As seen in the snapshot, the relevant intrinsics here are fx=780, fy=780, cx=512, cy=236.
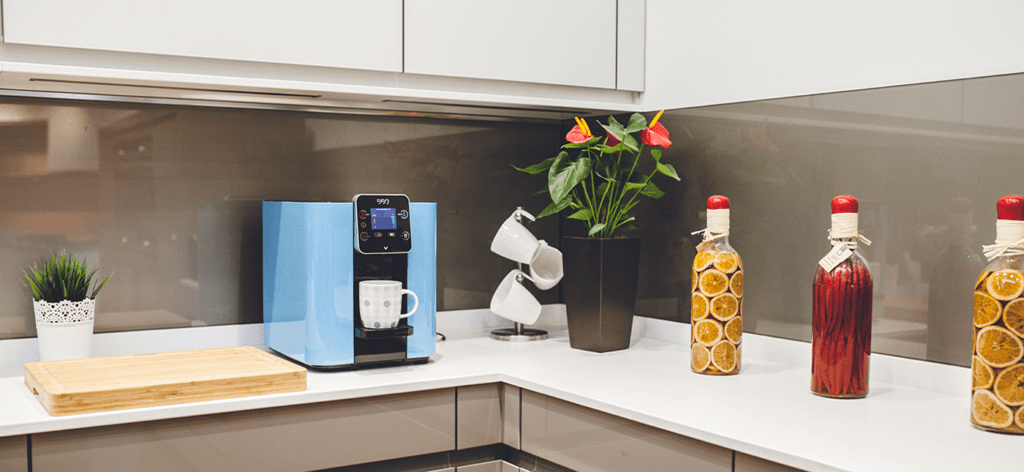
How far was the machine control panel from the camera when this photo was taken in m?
1.48

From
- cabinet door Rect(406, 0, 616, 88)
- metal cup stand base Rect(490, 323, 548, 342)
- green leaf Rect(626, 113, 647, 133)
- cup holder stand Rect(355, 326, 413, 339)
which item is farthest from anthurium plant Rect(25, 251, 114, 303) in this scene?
green leaf Rect(626, 113, 647, 133)

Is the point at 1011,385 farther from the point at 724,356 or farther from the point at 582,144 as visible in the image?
the point at 582,144

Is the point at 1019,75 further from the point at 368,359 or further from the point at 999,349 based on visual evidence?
the point at 368,359

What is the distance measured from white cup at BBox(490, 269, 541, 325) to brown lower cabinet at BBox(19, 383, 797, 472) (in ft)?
1.11

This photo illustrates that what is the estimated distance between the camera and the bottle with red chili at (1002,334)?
3.55 ft

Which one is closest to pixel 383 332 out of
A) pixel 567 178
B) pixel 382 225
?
pixel 382 225

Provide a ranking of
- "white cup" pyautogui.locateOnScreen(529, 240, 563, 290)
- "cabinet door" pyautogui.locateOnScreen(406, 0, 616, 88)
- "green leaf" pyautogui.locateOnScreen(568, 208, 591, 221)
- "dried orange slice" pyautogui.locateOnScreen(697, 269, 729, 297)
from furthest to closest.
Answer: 1. "white cup" pyautogui.locateOnScreen(529, 240, 563, 290)
2. "green leaf" pyautogui.locateOnScreen(568, 208, 591, 221)
3. "cabinet door" pyautogui.locateOnScreen(406, 0, 616, 88)
4. "dried orange slice" pyautogui.locateOnScreen(697, 269, 729, 297)

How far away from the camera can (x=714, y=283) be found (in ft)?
4.82

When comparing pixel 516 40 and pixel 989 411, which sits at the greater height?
pixel 516 40

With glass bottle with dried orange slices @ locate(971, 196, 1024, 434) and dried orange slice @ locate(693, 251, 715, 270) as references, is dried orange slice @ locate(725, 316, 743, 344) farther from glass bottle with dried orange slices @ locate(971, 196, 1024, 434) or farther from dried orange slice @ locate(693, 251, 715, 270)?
glass bottle with dried orange slices @ locate(971, 196, 1024, 434)

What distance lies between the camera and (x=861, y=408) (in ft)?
4.02

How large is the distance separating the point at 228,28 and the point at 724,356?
1095mm

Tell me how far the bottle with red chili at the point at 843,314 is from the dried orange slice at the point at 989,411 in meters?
0.18

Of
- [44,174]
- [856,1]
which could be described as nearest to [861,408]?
[856,1]
